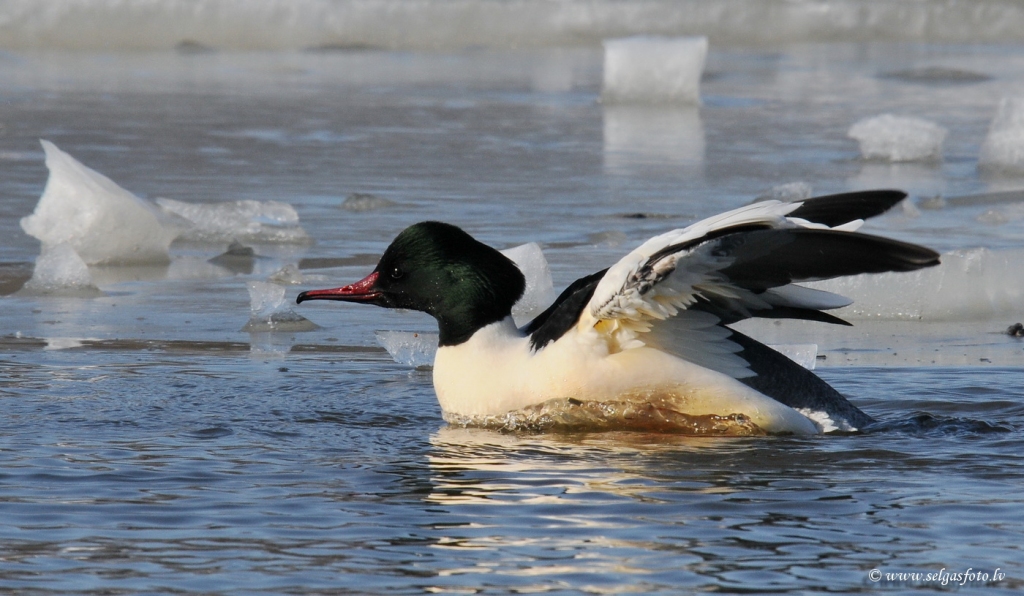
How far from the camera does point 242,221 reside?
9289mm

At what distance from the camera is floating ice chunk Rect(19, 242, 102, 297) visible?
776 cm

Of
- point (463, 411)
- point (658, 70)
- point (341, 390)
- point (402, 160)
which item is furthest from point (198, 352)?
point (658, 70)

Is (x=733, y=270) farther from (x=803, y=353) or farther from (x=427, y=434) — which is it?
(x=803, y=353)

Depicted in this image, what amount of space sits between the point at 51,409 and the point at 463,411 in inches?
57.2

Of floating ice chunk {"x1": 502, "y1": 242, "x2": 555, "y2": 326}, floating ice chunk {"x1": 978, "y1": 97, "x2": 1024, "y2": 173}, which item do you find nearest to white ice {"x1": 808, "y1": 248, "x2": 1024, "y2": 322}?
floating ice chunk {"x1": 502, "y1": 242, "x2": 555, "y2": 326}

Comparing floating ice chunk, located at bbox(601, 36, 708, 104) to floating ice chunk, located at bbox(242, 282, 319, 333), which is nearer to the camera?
floating ice chunk, located at bbox(242, 282, 319, 333)

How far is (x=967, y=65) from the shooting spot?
21594 millimetres

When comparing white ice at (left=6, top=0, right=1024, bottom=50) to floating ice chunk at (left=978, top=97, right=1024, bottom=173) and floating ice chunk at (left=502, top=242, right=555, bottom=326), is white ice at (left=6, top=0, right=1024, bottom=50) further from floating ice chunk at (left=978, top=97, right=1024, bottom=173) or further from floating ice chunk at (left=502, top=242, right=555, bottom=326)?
floating ice chunk at (left=502, top=242, right=555, bottom=326)

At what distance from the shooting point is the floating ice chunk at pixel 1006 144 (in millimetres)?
11812

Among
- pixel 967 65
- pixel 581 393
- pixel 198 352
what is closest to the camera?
pixel 581 393

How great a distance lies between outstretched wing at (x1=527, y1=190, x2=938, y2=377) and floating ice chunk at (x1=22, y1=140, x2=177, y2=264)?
3650 mm

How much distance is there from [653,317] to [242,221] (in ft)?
14.8

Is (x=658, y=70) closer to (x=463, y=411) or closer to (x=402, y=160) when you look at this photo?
(x=402, y=160)

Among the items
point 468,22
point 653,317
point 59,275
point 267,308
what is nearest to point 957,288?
point 653,317
